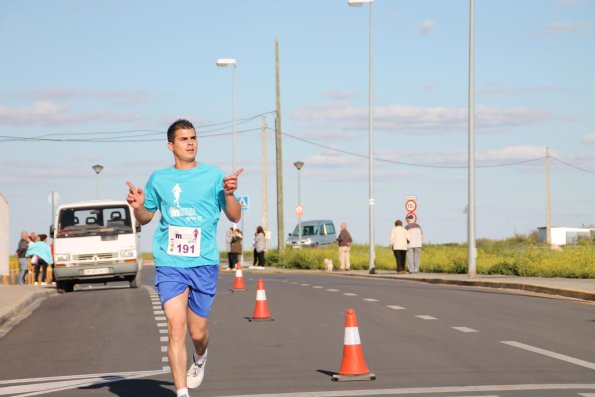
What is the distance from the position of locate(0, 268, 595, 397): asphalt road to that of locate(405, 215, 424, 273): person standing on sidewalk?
601 inches

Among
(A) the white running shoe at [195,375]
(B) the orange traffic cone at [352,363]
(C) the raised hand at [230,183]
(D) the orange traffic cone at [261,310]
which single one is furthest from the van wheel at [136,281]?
(C) the raised hand at [230,183]

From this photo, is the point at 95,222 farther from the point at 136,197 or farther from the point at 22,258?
the point at 136,197

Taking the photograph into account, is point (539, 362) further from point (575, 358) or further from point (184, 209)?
point (184, 209)

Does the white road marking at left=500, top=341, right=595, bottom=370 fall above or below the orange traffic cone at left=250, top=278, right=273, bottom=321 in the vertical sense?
below

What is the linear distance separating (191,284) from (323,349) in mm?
4904

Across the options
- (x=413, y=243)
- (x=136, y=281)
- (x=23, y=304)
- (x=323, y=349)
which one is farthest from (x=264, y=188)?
(x=323, y=349)

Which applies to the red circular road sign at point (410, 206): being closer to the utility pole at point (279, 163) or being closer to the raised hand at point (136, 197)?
the utility pole at point (279, 163)

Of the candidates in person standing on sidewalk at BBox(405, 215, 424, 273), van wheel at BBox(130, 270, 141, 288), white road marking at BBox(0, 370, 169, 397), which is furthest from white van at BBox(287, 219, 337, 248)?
white road marking at BBox(0, 370, 169, 397)

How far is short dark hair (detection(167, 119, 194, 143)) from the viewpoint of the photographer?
8.85m

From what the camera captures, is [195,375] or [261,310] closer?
[195,375]

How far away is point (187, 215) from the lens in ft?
28.3

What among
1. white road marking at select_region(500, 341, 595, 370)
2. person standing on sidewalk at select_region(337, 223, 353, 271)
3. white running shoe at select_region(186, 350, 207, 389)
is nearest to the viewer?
white running shoe at select_region(186, 350, 207, 389)

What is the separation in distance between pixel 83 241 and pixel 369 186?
16.0 meters

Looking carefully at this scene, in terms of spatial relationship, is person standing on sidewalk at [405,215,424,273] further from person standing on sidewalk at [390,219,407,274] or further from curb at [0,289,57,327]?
curb at [0,289,57,327]
